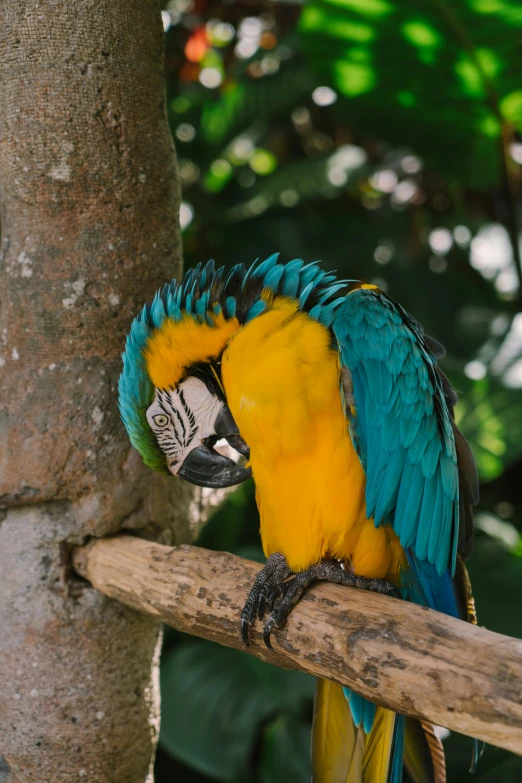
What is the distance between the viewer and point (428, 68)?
6.61ft

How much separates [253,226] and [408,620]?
78.0 inches

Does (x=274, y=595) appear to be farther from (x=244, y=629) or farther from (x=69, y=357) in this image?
(x=69, y=357)

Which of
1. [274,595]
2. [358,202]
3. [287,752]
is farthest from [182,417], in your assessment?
[358,202]

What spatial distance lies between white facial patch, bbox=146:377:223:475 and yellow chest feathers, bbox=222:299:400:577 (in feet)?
0.23

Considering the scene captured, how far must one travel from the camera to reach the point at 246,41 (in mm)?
3092

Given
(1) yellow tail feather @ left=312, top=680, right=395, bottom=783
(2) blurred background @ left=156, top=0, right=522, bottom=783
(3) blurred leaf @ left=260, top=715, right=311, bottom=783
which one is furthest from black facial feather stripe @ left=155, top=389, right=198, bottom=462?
(3) blurred leaf @ left=260, top=715, right=311, bottom=783

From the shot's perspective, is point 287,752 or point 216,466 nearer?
point 216,466

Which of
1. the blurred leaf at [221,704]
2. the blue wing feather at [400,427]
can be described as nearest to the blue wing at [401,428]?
the blue wing feather at [400,427]

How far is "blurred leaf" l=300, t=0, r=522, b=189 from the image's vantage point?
1.86 metres

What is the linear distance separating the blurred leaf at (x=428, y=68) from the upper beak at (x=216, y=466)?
1371 millimetres

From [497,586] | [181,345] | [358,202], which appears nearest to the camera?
[181,345]

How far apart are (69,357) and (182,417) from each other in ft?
0.81

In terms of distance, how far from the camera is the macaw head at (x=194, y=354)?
106cm

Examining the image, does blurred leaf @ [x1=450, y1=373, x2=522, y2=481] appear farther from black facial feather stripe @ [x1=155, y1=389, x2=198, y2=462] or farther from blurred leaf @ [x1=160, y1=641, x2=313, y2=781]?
black facial feather stripe @ [x1=155, y1=389, x2=198, y2=462]
